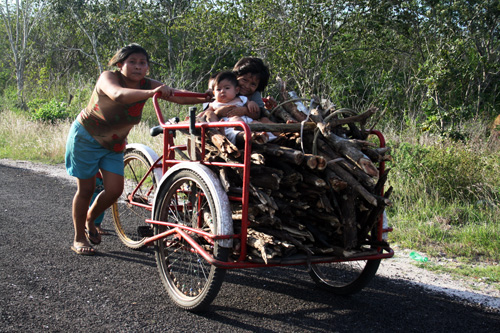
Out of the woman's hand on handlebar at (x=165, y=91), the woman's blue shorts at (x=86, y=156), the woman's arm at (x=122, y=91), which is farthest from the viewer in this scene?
the woman's blue shorts at (x=86, y=156)

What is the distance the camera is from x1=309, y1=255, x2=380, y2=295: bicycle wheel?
12.5 ft

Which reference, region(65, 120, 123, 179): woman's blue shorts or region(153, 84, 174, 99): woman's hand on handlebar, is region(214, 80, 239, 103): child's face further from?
region(65, 120, 123, 179): woman's blue shorts

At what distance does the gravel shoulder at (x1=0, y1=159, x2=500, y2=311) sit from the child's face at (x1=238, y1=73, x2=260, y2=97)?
6.74ft

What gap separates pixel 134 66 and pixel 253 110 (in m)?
1.21

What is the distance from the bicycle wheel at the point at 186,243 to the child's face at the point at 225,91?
793 millimetres

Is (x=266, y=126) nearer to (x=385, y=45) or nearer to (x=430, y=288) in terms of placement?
(x=430, y=288)

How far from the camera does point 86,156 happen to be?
477 cm

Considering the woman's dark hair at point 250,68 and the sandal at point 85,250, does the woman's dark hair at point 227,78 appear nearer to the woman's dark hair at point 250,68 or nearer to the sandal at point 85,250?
the woman's dark hair at point 250,68

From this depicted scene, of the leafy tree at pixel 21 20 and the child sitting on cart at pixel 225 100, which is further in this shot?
the leafy tree at pixel 21 20

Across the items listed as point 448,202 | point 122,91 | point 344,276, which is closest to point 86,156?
point 122,91

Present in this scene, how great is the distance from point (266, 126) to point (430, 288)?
6.68 ft

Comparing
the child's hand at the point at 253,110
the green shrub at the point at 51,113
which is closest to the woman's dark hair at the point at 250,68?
the child's hand at the point at 253,110

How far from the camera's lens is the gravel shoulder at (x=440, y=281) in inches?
157

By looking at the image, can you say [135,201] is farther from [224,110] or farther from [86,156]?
[224,110]
